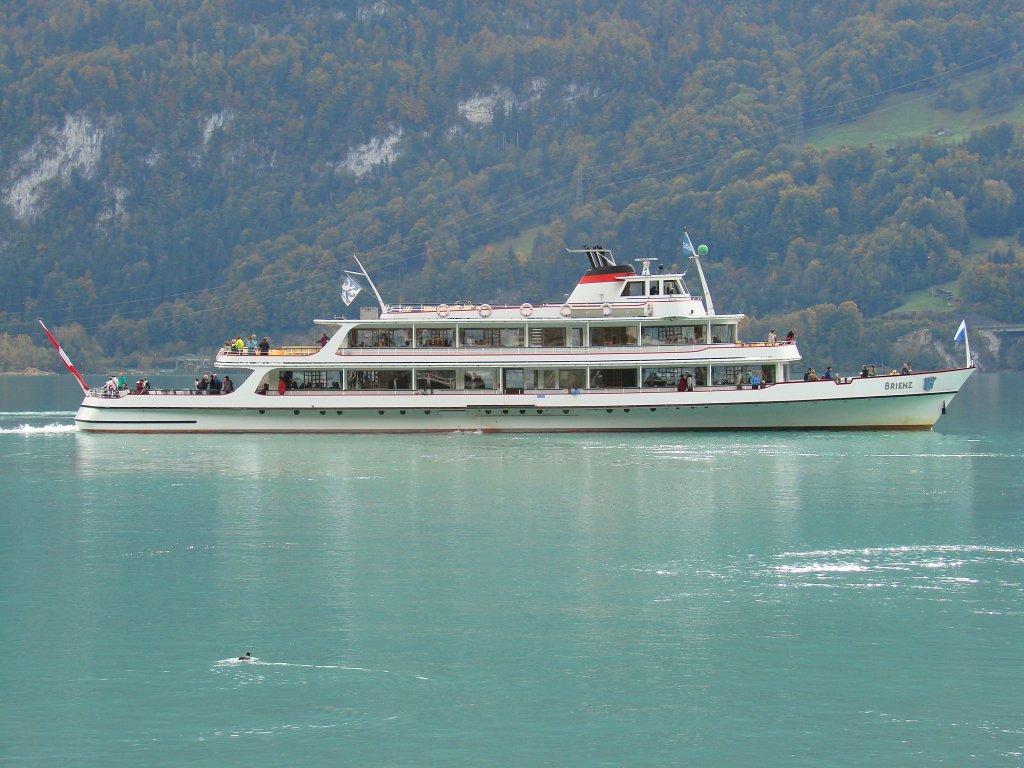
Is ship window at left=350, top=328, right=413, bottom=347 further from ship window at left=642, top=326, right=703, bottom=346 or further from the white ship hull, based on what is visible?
ship window at left=642, top=326, right=703, bottom=346

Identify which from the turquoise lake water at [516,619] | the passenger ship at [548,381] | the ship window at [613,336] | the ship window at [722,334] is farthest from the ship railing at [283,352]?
the ship window at [722,334]

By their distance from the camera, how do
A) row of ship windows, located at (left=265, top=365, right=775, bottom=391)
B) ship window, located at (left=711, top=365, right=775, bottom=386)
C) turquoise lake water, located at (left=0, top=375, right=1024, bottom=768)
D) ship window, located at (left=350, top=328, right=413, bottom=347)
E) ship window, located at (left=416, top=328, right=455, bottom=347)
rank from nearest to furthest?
turquoise lake water, located at (left=0, top=375, right=1024, bottom=768), ship window, located at (left=711, top=365, right=775, bottom=386), row of ship windows, located at (left=265, top=365, right=775, bottom=391), ship window, located at (left=350, top=328, right=413, bottom=347), ship window, located at (left=416, top=328, right=455, bottom=347)

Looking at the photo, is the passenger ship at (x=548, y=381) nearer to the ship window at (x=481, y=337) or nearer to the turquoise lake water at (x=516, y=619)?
the ship window at (x=481, y=337)

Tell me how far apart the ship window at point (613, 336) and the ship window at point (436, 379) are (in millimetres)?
5788

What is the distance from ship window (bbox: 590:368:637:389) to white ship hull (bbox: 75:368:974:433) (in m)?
0.90

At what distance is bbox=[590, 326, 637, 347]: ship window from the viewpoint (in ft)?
201

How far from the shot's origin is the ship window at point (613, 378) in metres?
61.1

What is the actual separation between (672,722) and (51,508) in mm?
23903

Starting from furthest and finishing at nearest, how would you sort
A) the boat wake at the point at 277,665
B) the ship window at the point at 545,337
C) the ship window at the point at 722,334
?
the ship window at the point at 545,337
the ship window at the point at 722,334
the boat wake at the point at 277,665

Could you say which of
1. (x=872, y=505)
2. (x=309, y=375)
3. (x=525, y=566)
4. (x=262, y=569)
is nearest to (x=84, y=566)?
(x=262, y=569)

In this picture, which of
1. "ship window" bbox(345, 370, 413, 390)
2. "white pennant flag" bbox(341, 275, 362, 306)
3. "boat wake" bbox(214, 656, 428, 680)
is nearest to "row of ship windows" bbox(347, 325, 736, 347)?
"ship window" bbox(345, 370, 413, 390)

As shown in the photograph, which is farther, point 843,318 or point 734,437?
point 843,318

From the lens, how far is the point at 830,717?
71.8 feet

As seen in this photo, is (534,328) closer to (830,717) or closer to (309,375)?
(309,375)
